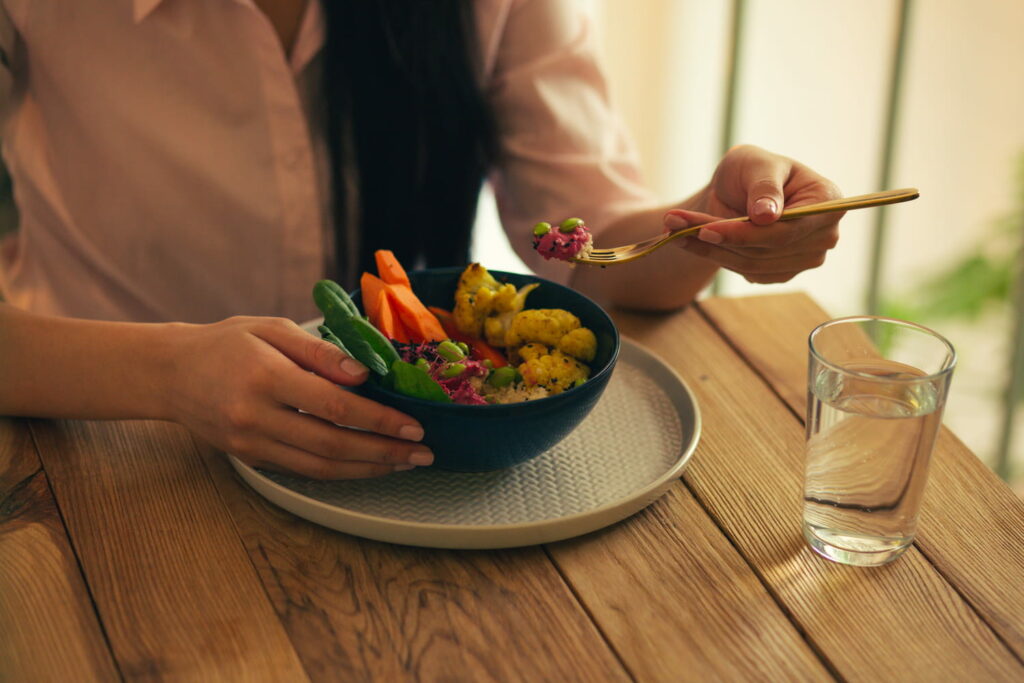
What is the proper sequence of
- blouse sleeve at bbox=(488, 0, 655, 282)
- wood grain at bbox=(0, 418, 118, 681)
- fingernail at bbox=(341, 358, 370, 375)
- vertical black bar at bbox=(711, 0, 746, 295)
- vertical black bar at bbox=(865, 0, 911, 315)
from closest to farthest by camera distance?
wood grain at bbox=(0, 418, 118, 681)
fingernail at bbox=(341, 358, 370, 375)
blouse sleeve at bbox=(488, 0, 655, 282)
vertical black bar at bbox=(865, 0, 911, 315)
vertical black bar at bbox=(711, 0, 746, 295)

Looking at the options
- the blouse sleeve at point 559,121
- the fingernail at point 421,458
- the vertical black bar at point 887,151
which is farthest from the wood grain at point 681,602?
the vertical black bar at point 887,151

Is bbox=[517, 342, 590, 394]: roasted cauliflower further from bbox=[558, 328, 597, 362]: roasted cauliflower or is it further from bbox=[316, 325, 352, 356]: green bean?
bbox=[316, 325, 352, 356]: green bean

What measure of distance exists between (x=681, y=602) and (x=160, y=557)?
1.42ft

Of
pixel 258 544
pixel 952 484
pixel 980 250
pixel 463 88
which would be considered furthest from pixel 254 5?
pixel 980 250

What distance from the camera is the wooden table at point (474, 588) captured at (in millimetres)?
754

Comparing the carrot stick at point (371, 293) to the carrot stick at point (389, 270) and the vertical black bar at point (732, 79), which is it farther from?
the vertical black bar at point (732, 79)

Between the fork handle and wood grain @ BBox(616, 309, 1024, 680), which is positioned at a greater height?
the fork handle

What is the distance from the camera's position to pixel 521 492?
92 cm

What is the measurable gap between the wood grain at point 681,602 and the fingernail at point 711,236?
10.0 inches

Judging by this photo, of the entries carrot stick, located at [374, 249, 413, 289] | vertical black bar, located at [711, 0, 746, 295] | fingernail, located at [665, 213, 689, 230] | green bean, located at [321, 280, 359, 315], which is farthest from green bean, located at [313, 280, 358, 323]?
vertical black bar, located at [711, 0, 746, 295]

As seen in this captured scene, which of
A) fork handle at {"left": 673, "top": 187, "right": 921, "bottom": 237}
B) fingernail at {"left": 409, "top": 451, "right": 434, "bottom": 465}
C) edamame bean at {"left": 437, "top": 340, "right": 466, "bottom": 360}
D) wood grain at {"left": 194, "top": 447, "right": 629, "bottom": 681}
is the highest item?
fork handle at {"left": 673, "top": 187, "right": 921, "bottom": 237}

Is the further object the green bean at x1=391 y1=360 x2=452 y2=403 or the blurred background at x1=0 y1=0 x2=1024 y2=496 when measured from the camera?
the blurred background at x1=0 y1=0 x2=1024 y2=496

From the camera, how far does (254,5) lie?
128 centimetres

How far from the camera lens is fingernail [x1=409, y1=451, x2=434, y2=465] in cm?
87
